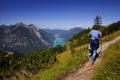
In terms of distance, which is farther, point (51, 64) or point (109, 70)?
point (51, 64)

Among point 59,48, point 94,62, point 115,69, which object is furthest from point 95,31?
point 59,48

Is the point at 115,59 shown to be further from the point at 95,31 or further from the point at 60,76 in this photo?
the point at 60,76

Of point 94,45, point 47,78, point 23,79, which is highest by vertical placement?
point 94,45

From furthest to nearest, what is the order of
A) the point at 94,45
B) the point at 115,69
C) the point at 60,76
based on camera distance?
the point at 60,76 < the point at 94,45 < the point at 115,69

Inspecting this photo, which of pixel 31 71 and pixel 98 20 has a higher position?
pixel 98 20

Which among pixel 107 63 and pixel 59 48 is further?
pixel 59 48

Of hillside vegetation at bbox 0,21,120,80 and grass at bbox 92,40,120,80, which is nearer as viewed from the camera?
grass at bbox 92,40,120,80

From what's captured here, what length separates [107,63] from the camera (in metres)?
12.5

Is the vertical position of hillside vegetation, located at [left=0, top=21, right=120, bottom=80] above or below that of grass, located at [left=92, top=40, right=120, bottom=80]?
below

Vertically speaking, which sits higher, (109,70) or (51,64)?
(109,70)

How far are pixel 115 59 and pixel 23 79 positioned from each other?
1819 centimetres

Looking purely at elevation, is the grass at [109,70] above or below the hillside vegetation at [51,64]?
above

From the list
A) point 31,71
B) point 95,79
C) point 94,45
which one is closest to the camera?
point 95,79

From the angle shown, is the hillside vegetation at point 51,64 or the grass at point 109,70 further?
the hillside vegetation at point 51,64
